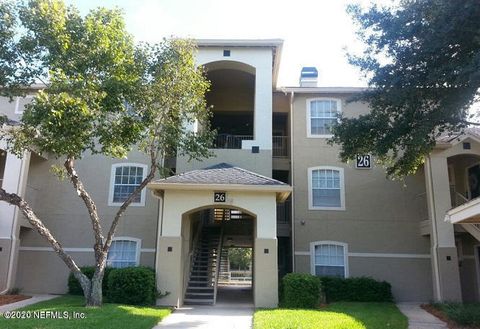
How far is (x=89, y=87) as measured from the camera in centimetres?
1237

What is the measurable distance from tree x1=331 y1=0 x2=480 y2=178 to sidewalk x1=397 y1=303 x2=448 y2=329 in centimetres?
490

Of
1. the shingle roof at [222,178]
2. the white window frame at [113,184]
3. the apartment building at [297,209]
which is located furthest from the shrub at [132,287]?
the white window frame at [113,184]

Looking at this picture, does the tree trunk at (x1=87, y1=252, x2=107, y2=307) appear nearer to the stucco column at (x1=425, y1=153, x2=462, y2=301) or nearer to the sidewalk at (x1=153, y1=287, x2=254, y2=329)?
the sidewalk at (x1=153, y1=287, x2=254, y2=329)

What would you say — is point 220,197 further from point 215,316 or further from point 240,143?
point 240,143

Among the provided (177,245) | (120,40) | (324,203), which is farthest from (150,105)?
(324,203)

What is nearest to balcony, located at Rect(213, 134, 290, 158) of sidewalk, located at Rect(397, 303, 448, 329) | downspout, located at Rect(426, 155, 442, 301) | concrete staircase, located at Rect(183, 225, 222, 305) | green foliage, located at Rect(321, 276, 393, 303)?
concrete staircase, located at Rect(183, 225, 222, 305)

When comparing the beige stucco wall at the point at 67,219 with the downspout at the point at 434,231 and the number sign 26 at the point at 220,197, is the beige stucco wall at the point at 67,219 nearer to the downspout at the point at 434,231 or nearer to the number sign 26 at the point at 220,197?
the number sign 26 at the point at 220,197

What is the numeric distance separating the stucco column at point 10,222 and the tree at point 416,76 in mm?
12342

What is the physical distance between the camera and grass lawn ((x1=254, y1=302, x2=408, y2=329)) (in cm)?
1141

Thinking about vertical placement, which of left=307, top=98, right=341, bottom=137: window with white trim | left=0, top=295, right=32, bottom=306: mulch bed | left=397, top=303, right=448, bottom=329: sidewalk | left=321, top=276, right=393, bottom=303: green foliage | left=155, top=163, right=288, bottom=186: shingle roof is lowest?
left=397, top=303, right=448, bottom=329: sidewalk

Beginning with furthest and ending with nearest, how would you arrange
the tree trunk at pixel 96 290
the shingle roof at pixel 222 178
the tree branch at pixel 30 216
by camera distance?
the shingle roof at pixel 222 178, the tree trunk at pixel 96 290, the tree branch at pixel 30 216

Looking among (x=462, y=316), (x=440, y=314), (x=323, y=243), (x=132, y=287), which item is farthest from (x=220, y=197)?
(x=462, y=316)

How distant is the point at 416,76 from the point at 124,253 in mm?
13317

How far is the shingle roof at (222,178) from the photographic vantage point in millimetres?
16016
